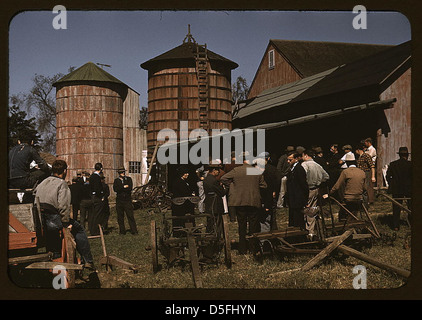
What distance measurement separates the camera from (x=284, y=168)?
1449cm

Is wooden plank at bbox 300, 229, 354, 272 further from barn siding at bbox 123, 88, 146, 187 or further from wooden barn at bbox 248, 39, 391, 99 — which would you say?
wooden barn at bbox 248, 39, 391, 99

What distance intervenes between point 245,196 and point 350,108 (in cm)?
743

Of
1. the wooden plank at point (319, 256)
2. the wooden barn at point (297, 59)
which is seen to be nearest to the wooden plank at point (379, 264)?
the wooden plank at point (319, 256)

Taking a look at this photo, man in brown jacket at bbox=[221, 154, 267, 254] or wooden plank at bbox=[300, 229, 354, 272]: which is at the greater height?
man in brown jacket at bbox=[221, 154, 267, 254]

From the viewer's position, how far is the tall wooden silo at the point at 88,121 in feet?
85.3

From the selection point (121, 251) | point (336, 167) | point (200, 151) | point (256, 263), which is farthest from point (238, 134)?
point (256, 263)

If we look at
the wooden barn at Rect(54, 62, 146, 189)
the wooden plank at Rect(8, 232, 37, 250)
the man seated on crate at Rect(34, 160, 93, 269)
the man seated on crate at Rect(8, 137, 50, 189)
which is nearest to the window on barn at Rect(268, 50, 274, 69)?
the wooden barn at Rect(54, 62, 146, 189)

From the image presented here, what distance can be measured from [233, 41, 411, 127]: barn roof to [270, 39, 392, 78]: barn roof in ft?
12.0

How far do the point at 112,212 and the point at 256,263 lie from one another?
1188 cm

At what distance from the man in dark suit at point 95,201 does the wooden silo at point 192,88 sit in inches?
426

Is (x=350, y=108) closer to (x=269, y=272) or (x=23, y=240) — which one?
(x=269, y=272)

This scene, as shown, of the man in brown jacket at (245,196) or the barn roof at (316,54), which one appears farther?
the barn roof at (316,54)

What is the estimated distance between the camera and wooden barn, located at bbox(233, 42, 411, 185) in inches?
624

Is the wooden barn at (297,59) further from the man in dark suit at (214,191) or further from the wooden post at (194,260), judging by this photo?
the wooden post at (194,260)
